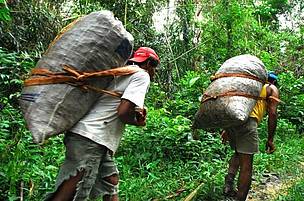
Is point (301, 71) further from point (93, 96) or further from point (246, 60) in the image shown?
point (93, 96)

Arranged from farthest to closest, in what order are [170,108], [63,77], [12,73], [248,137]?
[170,108], [12,73], [248,137], [63,77]

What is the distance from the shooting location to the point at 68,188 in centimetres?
329

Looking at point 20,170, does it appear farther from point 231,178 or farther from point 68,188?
point 231,178

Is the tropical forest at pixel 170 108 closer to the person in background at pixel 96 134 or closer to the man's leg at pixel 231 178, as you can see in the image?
the man's leg at pixel 231 178

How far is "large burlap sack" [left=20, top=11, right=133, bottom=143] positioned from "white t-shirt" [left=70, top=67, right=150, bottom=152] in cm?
6

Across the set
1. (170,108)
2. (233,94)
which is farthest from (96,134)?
(170,108)

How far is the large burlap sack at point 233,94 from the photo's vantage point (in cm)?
462

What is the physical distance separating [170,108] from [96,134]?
17.7 feet

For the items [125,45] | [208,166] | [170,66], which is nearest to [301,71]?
[170,66]

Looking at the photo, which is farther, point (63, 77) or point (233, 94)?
point (233, 94)

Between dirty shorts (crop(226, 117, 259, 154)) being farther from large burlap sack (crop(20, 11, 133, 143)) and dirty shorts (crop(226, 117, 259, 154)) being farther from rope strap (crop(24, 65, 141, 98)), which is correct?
rope strap (crop(24, 65, 141, 98))

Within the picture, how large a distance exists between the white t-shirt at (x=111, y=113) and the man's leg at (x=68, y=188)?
0.31 m

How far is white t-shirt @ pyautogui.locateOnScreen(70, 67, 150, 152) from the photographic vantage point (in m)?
3.27

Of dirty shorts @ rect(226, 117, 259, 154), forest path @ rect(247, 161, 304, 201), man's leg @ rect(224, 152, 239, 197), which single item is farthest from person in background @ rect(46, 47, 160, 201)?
forest path @ rect(247, 161, 304, 201)
